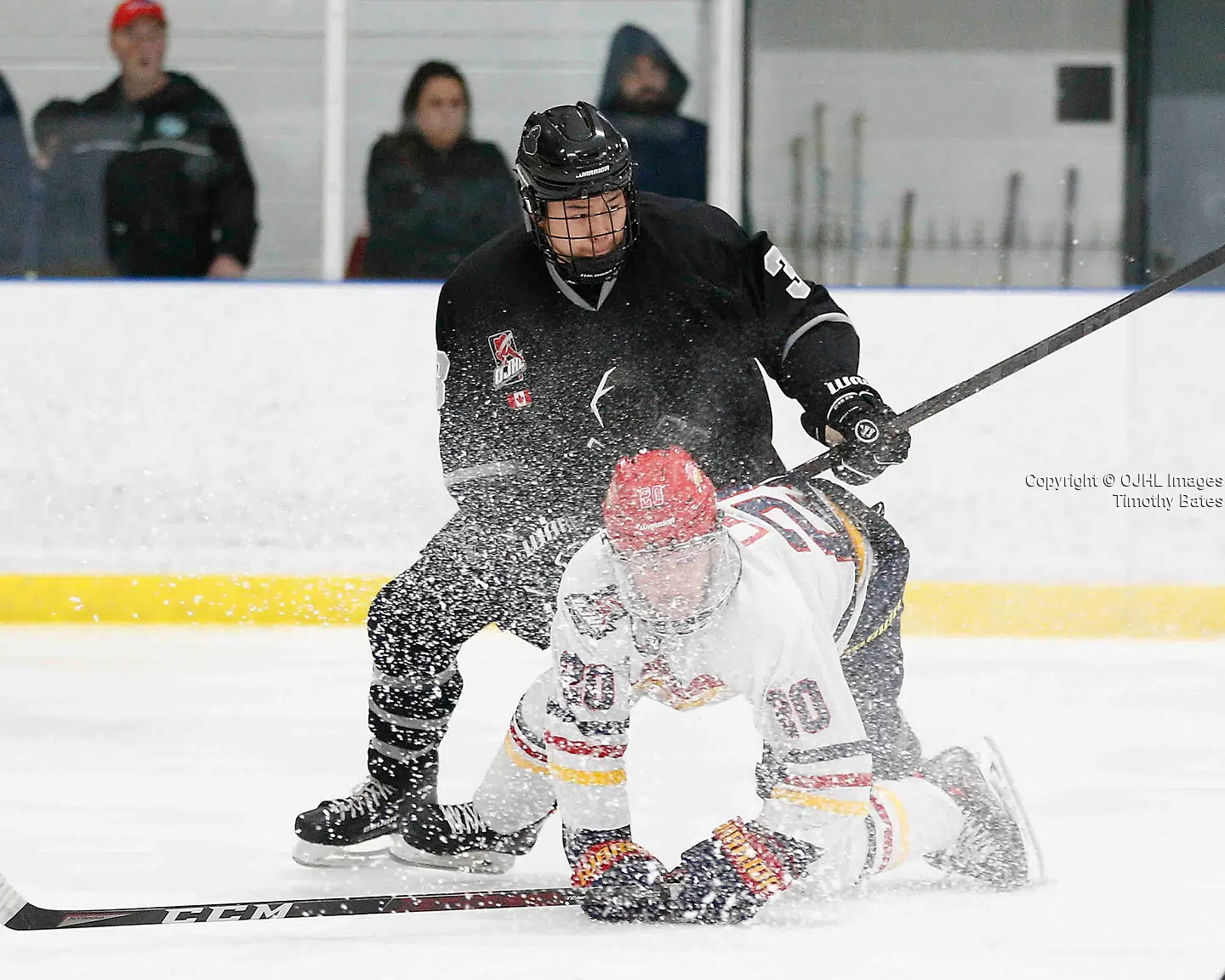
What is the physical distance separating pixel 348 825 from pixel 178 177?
2.84 m

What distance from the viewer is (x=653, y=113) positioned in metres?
5.06

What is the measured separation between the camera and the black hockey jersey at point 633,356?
2.79 m

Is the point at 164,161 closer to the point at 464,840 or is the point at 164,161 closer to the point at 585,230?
the point at 585,230

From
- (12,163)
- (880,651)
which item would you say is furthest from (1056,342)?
(12,163)

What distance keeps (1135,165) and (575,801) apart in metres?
3.39

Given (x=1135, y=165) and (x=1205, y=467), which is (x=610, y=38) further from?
(x=1205, y=467)

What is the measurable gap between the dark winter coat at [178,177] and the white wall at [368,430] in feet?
0.57

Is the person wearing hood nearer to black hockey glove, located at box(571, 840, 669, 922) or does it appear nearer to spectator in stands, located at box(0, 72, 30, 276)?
spectator in stands, located at box(0, 72, 30, 276)

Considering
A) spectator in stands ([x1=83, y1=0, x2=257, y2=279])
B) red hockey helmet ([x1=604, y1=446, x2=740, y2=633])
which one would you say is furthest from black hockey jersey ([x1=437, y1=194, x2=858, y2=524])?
spectator in stands ([x1=83, y1=0, x2=257, y2=279])

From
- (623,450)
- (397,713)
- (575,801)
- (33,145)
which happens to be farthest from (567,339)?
(33,145)

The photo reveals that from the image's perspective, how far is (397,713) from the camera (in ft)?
8.95

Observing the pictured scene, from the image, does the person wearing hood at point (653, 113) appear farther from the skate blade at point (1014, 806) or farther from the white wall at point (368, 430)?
the skate blade at point (1014, 806)

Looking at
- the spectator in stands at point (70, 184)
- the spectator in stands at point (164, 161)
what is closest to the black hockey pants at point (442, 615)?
the spectator in stands at point (164, 161)

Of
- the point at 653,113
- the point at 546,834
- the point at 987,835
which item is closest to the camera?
the point at 987,835
